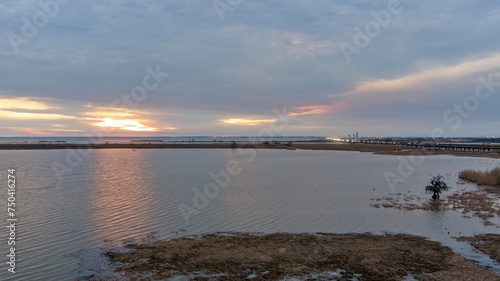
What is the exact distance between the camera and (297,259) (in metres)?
13.8

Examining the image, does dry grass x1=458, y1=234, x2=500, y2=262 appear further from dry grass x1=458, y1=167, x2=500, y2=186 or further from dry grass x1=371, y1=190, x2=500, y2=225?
dry grass x1=458, y1=167, x2=500, y2=186

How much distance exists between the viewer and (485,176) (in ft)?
127

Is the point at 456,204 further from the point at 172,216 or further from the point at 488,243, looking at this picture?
the point at 172,216

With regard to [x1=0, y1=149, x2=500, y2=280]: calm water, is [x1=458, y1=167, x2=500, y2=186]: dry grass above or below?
above

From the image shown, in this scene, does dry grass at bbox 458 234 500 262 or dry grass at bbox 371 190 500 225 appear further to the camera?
dry grass at bbox 371 190 500 225

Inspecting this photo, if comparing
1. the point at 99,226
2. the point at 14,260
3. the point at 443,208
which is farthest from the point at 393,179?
the point at 14,260

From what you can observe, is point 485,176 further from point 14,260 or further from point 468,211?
point 14,260

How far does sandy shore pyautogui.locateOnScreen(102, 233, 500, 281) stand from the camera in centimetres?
1229

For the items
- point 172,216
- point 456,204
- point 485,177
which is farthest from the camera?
point 485,177

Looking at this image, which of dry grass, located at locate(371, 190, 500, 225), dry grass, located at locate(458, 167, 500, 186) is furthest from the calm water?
dry grass, located at locate(458, 167, 500, 186)

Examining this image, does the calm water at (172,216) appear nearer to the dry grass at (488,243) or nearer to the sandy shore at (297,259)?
the dry grass at (488,243)

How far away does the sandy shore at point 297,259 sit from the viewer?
12289mm

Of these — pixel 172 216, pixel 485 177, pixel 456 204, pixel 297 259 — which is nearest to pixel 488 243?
pixel 297 259

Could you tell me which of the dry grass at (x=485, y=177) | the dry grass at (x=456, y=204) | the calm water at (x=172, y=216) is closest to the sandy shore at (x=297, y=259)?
the calm water at (x=172, y=216)
